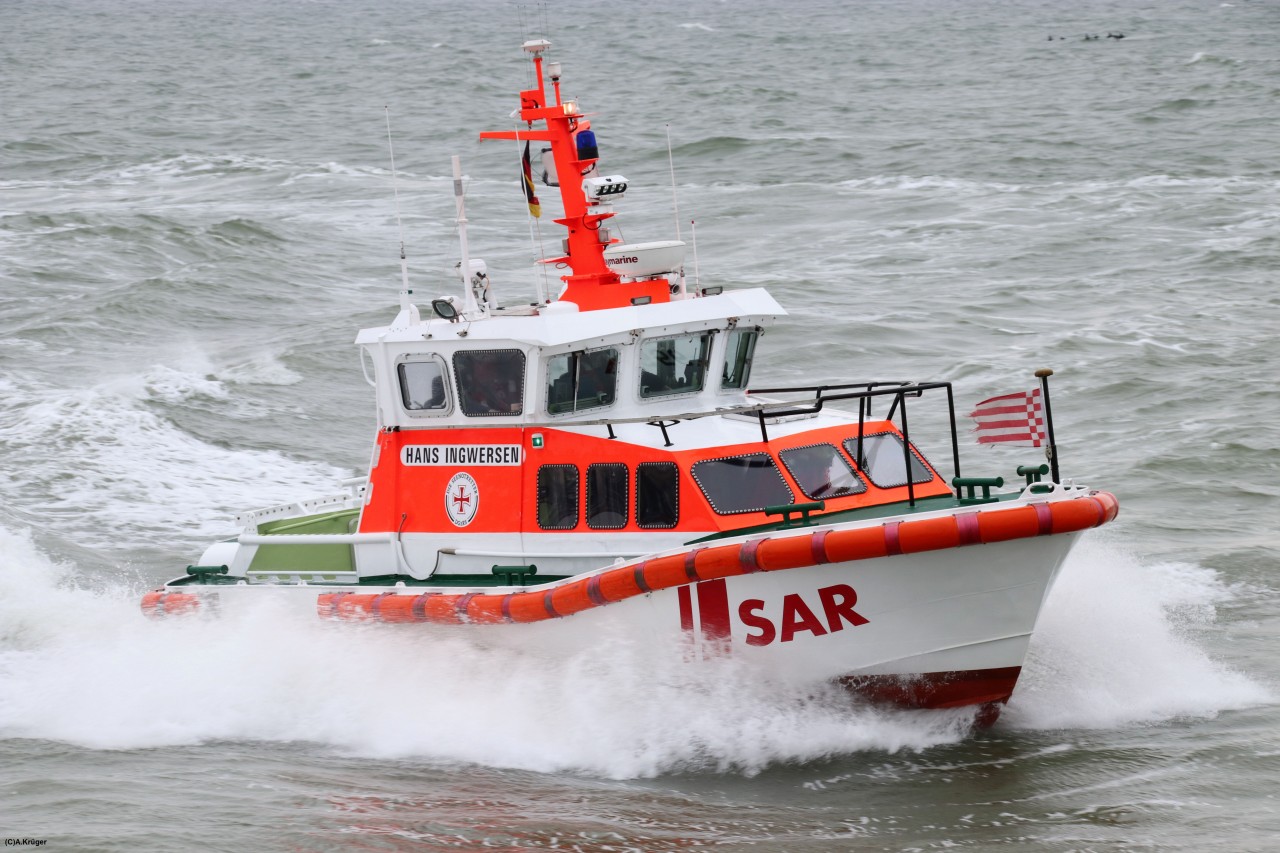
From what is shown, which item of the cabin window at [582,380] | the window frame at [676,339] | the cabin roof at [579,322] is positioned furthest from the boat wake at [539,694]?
the cabin roof at [579,322]

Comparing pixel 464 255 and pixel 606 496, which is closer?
pixel 606 496

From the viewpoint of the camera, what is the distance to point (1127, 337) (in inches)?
723

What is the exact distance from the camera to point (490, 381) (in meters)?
9.27

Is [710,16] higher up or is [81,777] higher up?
[710,16]

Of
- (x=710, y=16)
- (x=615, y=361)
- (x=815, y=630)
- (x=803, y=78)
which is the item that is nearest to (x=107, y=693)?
(x=615, y=361)

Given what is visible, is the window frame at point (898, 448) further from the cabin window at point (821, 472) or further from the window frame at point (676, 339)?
the window frame at point (676, 339)

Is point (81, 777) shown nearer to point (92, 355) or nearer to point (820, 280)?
point (92, 355)

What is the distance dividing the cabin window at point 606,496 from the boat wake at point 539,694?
757mm

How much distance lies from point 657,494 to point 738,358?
1322mm

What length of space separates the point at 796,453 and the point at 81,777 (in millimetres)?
4475

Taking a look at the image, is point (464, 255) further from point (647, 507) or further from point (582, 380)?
point (647, 507)

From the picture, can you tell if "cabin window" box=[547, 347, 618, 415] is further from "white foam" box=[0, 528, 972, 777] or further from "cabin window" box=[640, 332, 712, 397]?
"white foam" box=[0, 528, 972, 777]

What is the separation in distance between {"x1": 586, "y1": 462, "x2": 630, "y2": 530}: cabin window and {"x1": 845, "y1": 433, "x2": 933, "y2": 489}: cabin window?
1402 mm

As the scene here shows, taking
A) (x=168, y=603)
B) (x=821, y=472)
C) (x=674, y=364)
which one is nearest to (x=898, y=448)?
(x=821, y=472)
